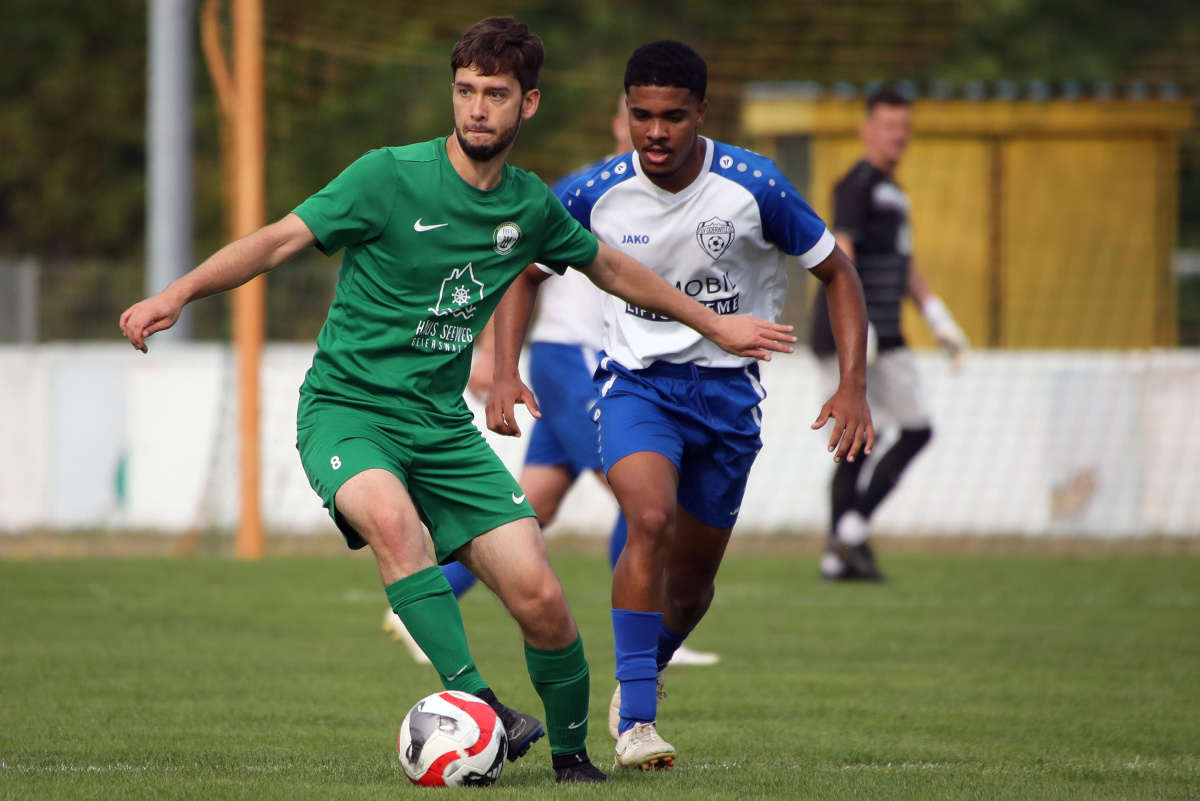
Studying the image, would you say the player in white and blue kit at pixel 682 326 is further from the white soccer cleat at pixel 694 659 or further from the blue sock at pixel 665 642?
the white soccer cleat at pixel 694 659

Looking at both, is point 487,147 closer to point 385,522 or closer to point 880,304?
point 385,522

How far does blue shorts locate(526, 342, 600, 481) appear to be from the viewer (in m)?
6.82

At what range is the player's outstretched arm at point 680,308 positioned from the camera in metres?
4.43

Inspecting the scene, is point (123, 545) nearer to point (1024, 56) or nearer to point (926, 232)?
point (926, 232)

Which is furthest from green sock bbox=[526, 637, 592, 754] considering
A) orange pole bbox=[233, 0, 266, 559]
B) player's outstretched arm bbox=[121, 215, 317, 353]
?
orange pole bbox=[233, 0, 266, 559]

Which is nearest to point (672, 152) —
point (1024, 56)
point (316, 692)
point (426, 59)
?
point (316, 692)

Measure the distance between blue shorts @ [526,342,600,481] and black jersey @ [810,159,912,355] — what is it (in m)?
2.69

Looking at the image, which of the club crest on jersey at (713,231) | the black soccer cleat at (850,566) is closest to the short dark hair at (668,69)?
the club crest on jersey at (713,231)

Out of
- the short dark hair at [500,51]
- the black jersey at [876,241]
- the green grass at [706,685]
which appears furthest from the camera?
the black jersey at [876,241]

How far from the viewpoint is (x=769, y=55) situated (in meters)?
21.4

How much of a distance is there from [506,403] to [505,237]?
0.70 metres

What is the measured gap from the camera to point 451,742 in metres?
3.99

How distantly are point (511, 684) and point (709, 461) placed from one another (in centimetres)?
162

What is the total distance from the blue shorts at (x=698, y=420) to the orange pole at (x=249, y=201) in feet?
20.2
